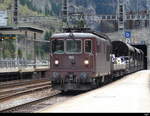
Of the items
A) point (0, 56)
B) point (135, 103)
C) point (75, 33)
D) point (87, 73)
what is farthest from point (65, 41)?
point (0, 56)


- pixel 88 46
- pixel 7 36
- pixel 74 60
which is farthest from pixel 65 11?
pixel 74 60

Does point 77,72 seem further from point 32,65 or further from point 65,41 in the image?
point 32,65

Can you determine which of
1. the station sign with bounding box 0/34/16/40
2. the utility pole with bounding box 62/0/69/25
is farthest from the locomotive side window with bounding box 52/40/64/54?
the utility pole with bounding box 62/0/69/25

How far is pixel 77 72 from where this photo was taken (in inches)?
865

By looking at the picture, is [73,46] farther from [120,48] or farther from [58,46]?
[120,48]

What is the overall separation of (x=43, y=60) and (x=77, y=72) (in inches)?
1037

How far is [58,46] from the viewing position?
2269 centimetres

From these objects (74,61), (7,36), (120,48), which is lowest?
(74,61)

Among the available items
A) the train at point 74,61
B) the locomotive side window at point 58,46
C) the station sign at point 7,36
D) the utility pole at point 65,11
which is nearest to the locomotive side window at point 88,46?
the train at point 74,61

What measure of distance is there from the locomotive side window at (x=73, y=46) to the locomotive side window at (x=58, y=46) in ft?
0.97

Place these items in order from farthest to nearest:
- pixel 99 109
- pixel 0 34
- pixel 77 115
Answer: pixel 0 34 < pixel 99 109 < pixel 77 115

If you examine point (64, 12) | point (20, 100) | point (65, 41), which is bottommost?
point (20, 100)

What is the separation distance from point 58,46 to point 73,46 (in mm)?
763

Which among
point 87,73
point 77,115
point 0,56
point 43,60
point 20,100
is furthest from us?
point 43,60
